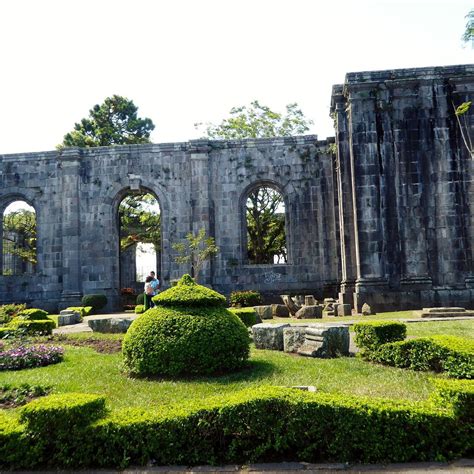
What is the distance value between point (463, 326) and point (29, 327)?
10.7m

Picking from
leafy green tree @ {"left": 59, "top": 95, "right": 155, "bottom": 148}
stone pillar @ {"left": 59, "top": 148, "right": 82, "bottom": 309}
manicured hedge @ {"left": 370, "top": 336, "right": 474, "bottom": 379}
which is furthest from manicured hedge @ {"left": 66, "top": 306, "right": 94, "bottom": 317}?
leafy green tree @ {"left": 59, "top": 95, "right": 155, "bottom": 148}

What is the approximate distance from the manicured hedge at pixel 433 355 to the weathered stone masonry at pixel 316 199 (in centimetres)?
899

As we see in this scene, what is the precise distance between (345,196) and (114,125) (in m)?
23.9

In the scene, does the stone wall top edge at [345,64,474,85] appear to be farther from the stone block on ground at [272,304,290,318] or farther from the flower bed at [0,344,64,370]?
the flower bed at [0,344,64,370]

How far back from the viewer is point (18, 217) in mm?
32375

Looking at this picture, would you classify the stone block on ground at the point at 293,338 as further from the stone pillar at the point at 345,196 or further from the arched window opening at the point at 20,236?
the arched window opening at the point at 20,236

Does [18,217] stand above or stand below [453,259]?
above

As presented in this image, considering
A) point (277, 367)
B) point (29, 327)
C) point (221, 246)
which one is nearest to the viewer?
point (277, 367)

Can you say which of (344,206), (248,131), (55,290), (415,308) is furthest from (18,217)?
(415,308)

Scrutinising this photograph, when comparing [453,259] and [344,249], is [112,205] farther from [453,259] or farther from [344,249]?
[453,259]

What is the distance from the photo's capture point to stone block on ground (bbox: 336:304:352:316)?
53.3 feet

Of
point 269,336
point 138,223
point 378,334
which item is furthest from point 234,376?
point 138,223

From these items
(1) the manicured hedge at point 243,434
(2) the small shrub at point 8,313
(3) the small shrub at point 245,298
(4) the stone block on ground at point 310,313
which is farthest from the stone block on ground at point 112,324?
(1) the manicured hedge at point 243,434

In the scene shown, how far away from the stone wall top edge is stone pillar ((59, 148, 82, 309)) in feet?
41.0
